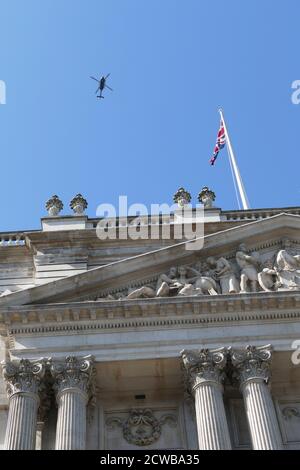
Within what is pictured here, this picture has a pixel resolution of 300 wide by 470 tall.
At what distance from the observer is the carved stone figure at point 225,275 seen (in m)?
24.7

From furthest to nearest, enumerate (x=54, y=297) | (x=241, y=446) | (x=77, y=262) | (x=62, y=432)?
(x=77, y=262)
(x=54, y=297)
(x=241, y=446)
(x=62, y=432)

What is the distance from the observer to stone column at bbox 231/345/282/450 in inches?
823

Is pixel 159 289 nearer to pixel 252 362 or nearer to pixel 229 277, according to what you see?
pixel 229 277

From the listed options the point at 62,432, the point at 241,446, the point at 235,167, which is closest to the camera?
the point at 62,432

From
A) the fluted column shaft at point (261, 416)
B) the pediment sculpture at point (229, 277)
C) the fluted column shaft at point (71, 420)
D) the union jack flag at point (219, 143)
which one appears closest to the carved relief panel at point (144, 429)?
the fluted column shaft at point (71, 420)

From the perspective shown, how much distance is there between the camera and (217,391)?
22.2m

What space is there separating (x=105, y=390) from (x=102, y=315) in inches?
95.2

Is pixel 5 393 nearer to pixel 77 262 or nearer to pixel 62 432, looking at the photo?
pixel 62 432

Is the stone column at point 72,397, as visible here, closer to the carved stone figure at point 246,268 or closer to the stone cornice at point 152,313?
the stone cornice at point 152,313

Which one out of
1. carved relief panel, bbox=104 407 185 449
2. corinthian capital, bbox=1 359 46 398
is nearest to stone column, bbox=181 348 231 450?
carved relief panel, bbox=104 407 185 449

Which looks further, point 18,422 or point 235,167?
point 235,167

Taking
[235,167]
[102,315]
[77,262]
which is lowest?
[102,315]

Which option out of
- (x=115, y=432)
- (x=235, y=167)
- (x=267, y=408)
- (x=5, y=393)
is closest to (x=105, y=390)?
(x=115, y=432)

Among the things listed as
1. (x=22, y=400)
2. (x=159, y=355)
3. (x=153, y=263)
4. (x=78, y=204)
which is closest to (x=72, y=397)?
(x=22, y=400)
